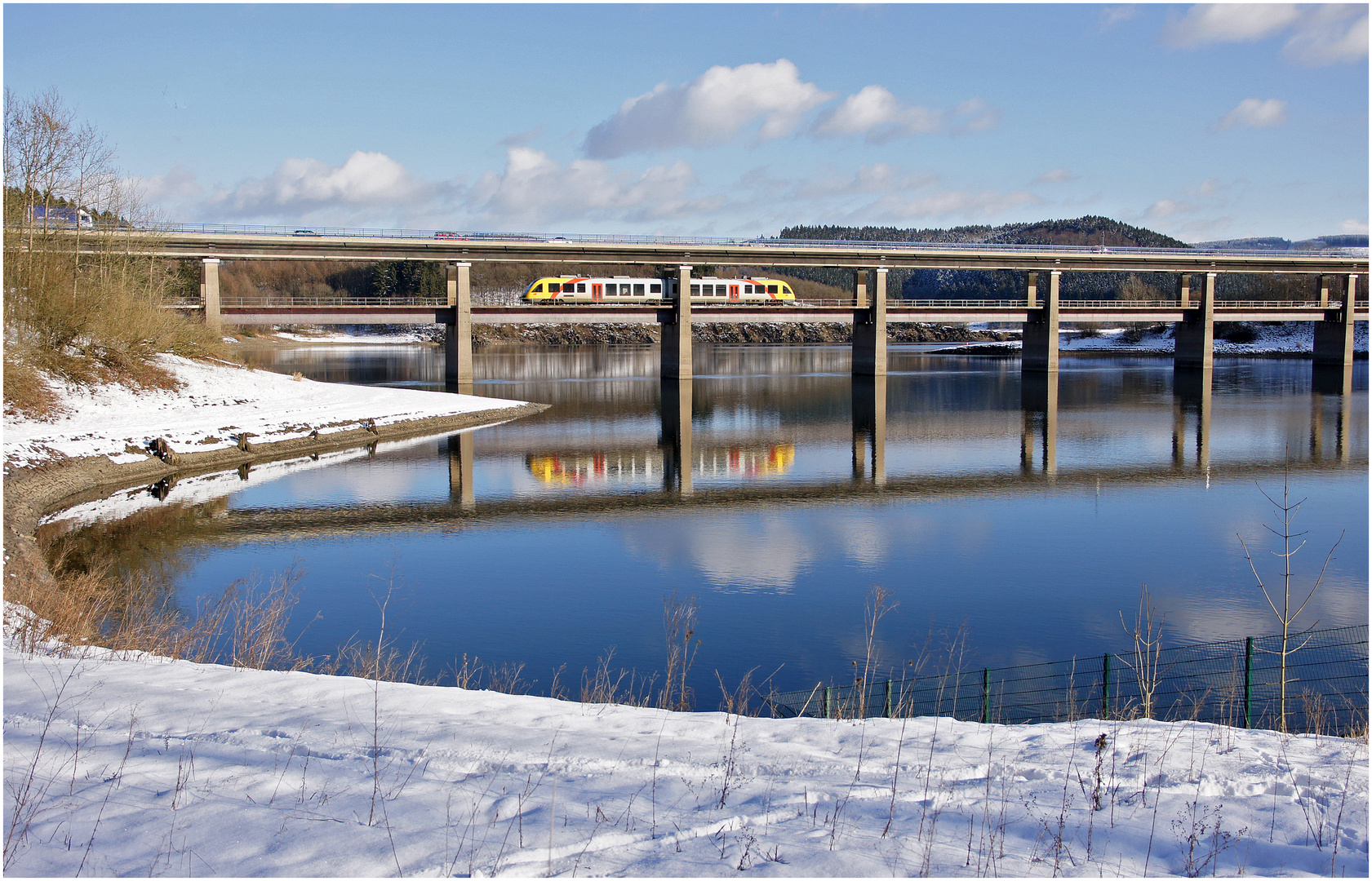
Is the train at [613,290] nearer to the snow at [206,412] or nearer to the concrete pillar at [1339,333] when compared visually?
the snow at [206,412]

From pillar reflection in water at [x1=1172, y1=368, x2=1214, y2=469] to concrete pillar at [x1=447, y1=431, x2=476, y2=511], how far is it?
23148 millimetres

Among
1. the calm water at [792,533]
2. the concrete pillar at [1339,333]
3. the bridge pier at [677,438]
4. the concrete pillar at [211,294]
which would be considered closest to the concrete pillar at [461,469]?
the calm water at [792,533]

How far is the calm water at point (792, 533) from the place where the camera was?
14180 mm

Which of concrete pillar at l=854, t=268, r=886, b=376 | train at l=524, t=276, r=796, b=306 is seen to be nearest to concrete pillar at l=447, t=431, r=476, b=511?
train at l=524, t=276, r=796, b=306

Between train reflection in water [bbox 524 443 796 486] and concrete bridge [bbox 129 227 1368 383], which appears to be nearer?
train reflection in water [bbox 524 443 796 486]

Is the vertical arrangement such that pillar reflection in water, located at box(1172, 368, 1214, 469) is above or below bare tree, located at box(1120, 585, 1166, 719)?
above

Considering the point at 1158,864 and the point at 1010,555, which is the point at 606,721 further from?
the point at 1010,555

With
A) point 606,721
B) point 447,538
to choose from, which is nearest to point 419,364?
point 447,538

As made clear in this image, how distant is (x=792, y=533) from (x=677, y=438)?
18737mm

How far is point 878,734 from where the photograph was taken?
8.26m

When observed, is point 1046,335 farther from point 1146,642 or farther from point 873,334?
point 1146,642

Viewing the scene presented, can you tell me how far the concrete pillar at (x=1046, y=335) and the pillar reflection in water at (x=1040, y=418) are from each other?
2.42 ft

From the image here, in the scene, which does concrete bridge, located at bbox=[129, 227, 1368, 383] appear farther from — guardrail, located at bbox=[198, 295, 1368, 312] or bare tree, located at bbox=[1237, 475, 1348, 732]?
bare tree, located at bbox=[1237, 475, 1348, 732]

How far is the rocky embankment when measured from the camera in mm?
150750
